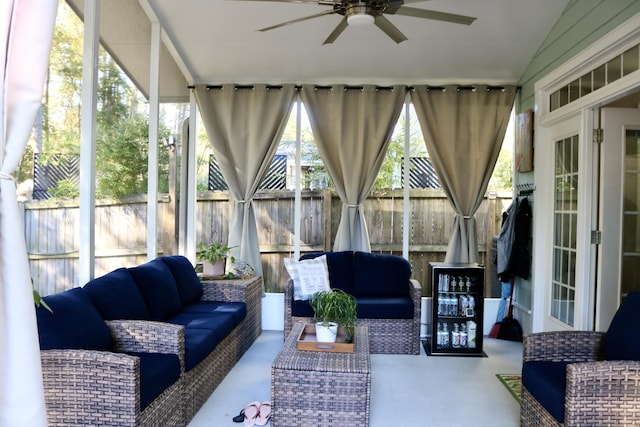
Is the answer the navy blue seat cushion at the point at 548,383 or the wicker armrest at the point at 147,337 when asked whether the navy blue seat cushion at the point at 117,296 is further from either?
the navy blue seat cushion at the point at 548,383

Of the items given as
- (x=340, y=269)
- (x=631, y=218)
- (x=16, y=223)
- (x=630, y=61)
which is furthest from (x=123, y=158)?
(x=631, y=218)

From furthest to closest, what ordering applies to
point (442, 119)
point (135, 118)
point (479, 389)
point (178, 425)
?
point (442, 119), point (135, 118), point (479, 389), point (178, 425)

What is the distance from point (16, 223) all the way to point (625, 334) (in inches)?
111

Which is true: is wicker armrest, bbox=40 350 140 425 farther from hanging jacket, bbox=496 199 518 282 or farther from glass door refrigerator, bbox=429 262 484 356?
hanging jacket, bbox=496 199 518 282

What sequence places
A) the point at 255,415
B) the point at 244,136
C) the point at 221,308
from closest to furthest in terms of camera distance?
the point at 255,415 → the point at 221,308 → the point at 244,136

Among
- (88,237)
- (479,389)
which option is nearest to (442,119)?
(479,389)

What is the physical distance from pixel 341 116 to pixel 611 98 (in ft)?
8.28

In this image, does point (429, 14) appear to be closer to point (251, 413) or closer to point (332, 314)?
point (332, 314)

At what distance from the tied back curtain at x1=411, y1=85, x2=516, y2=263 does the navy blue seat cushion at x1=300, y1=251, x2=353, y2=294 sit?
107 cm

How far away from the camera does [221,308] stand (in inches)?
159

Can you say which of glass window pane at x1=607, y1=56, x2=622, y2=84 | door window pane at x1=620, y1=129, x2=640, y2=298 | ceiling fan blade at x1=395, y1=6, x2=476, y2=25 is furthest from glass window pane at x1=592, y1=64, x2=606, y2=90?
ceiling fan blade at x1=395, y1=6, x2=476, y2=25

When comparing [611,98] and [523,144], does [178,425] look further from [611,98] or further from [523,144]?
[523,144]

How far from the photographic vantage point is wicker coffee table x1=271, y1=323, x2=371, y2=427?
268cm

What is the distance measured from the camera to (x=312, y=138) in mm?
5246
